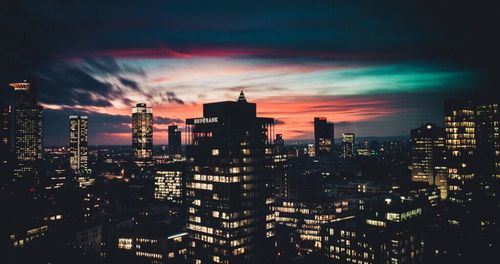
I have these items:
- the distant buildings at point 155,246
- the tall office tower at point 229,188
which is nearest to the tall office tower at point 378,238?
the tall office tower at point 229,188

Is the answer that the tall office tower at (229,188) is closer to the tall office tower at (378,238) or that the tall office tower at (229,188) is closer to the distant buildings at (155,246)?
the distant buildings at (155,246)

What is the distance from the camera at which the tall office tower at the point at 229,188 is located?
12800 cm

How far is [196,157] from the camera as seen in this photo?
13950cm

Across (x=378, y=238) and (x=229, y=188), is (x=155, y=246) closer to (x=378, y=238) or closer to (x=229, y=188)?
(x=229, y=188)

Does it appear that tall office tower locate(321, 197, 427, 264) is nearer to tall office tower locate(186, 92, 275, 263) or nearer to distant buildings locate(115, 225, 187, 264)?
tall office tower locate(186, 92, 275, 263)

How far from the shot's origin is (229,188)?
421 ft

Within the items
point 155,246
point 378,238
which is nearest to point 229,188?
point 155,246

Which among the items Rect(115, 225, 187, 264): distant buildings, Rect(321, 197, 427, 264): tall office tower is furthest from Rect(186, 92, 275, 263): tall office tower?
Rect(321, 197, 427, 264): tall office tower

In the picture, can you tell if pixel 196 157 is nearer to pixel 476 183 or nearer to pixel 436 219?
pixel 436 219

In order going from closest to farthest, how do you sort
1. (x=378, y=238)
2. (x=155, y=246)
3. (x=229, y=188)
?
1. (x=229, y=188)
2. (x=378, y=238)
3. (x=155, y=246)

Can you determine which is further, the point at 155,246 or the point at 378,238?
the point at 155,246

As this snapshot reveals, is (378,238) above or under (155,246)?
above

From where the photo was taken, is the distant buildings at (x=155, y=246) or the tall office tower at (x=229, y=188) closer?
the tall office tower at (x=229, y=188)

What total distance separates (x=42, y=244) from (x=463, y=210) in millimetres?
165987
